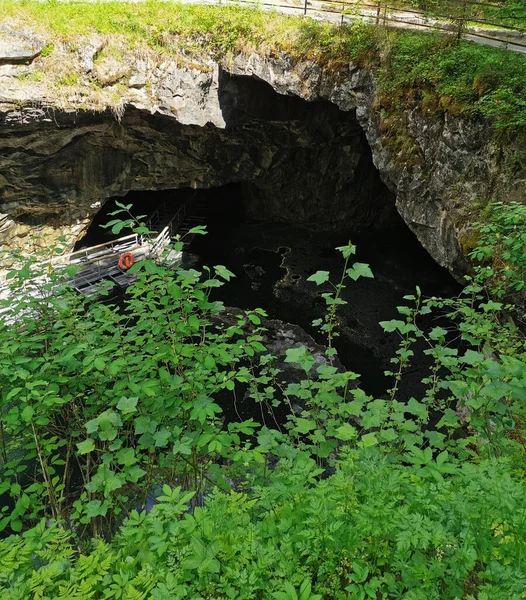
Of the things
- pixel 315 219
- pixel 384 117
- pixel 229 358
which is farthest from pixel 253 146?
pixel 229 358

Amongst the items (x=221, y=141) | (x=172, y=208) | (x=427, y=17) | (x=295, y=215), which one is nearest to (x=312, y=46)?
(x=427, y=17)

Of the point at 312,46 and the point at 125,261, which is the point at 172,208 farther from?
the point at 312,46

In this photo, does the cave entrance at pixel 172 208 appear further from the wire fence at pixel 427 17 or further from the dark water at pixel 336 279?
the wire fence at pixel 427 17

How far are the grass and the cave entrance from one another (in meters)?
6.62

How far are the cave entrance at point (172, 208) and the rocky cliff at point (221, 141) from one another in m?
2.02

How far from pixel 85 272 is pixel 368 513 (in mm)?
14120

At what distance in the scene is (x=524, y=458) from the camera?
3730 mm

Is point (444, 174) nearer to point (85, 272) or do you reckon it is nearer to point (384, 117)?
point (384, 117)

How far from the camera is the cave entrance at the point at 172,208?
18484 millimetres

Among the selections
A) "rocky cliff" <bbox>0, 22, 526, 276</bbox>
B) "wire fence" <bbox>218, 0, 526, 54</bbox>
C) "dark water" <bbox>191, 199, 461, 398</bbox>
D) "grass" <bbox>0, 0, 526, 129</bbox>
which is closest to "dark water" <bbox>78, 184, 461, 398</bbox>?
"dark water" <bbox>191, 199, 461, 398</bbox>

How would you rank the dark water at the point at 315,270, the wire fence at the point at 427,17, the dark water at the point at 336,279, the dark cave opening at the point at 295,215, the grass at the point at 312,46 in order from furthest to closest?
the dark cave opening at the point at 295,215, the dark water at the point at 315,270, the dark water at the point at 336,279, the wire fence at the point at 427,17, the grass at the point at 312,46

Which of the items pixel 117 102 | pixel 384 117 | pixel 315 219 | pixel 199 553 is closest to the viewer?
pixel 199 553

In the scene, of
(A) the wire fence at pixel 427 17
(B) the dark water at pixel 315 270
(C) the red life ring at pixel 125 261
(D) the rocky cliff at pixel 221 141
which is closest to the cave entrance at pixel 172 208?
(B) the dark water at pixel 315 270

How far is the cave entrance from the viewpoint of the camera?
18484mm
